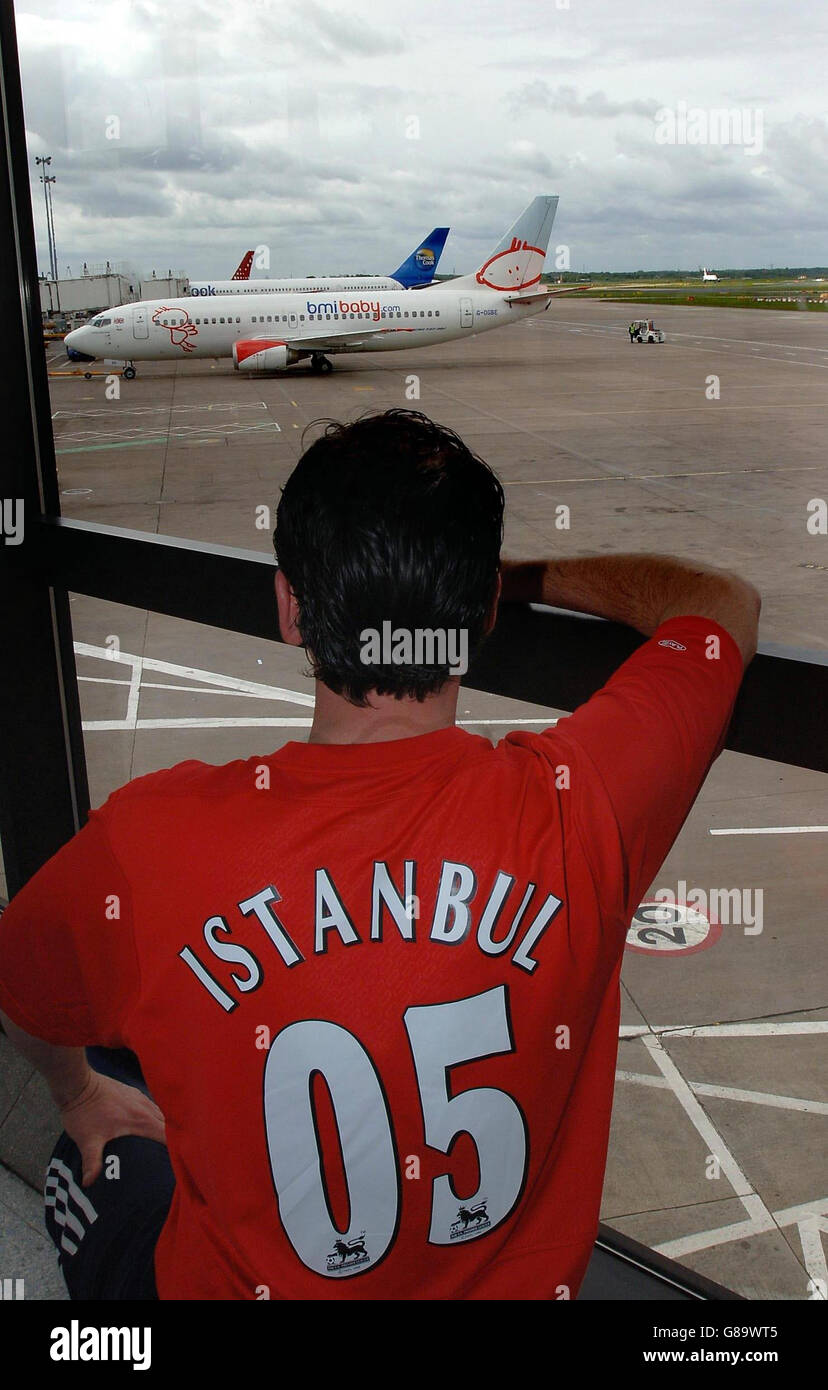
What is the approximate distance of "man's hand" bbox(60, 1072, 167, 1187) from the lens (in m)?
1.46

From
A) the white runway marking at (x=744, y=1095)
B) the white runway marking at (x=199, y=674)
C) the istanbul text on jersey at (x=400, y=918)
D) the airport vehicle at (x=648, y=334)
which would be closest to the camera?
the istanbul text on jersey at (x=400, y=918)

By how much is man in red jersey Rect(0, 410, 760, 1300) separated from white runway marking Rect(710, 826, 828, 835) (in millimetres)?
4450

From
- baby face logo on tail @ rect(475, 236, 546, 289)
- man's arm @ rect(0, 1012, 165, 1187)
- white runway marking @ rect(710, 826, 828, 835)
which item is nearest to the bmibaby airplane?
baby face logo on tail @ rect(475, 236, 546, 289)

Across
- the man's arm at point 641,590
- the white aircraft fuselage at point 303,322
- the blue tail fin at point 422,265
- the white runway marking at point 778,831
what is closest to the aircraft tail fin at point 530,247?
the white aircraft fuselage at point 303,322

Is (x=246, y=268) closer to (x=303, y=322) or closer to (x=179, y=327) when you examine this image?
(x=179, y=327)

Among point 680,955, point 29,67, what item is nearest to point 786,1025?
point 680,955

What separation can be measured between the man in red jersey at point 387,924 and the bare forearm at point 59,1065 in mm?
308

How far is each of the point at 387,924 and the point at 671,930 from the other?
12.6 ft

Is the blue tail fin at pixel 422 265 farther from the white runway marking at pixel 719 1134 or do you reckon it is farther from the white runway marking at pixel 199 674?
the white runway marking at pixel 719 1134

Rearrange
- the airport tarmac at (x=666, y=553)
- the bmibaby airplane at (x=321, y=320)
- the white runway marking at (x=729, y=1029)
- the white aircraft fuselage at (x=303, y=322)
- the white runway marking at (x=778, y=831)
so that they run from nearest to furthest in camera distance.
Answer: the airport tarmac at (x=666, y=553) < the white runway marking at (x=729, y=1029) < the white runway marking at (x=778, y=831) < the bmibaby airplane at (x=321, y=320) < the white aircraft fuselage at (x=303, y=322)

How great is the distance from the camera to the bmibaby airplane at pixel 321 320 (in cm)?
1127
